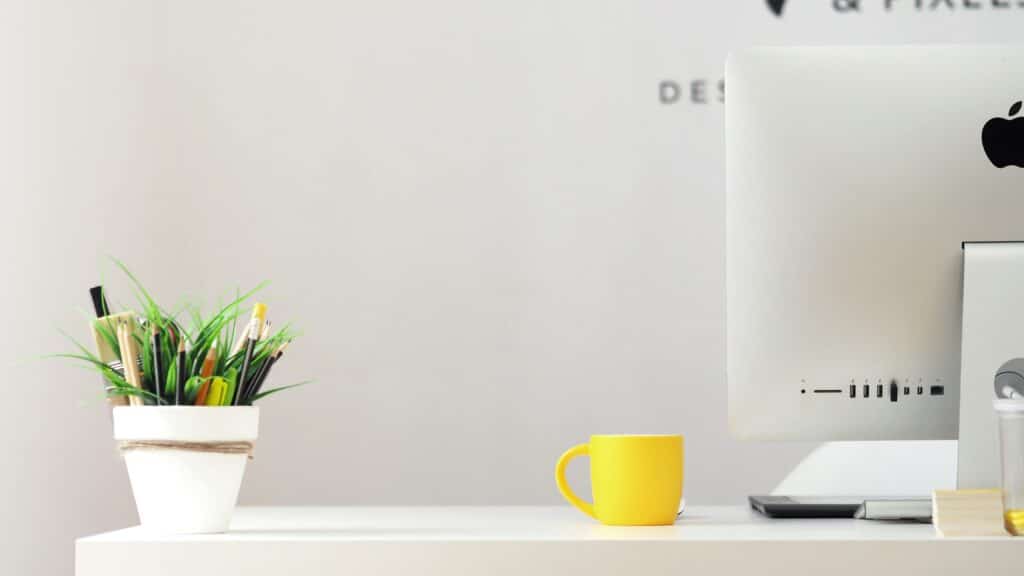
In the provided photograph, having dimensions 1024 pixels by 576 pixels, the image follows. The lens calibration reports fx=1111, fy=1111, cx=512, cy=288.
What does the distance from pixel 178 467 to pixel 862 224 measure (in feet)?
2.17

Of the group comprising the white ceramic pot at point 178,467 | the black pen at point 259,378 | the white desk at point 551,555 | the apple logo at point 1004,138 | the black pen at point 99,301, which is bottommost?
the white desk at point 551,555

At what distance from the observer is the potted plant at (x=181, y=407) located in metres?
0.86

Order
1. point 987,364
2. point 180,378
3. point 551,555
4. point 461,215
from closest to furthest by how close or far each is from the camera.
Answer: point 551,555 < point 180,378 < point 987,364 < point 461,215

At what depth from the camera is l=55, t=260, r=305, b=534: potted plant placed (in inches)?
34.0

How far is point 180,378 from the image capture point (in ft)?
2.90

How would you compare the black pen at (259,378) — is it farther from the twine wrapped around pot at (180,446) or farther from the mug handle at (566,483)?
the mug handle at (566,483)

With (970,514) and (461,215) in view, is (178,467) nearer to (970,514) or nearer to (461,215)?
(970,514)

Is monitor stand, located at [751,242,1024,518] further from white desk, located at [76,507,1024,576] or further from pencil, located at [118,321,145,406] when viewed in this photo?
pencil, located at [118,321,145,406]

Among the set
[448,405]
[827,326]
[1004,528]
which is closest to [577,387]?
[448,405]

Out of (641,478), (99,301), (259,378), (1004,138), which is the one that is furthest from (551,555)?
(1004,138)

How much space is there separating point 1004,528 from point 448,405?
1805 mm

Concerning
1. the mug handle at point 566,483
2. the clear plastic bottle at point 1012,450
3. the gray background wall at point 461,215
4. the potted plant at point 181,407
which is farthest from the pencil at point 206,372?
the gray background wall at point 461,215

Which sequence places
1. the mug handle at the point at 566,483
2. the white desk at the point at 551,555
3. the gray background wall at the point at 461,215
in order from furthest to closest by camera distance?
the gray background wall at the point at 461,215
the mug handle at the point at 566,483
the white desk at the point at 551,555

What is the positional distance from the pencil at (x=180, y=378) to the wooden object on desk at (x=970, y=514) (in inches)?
23.1
